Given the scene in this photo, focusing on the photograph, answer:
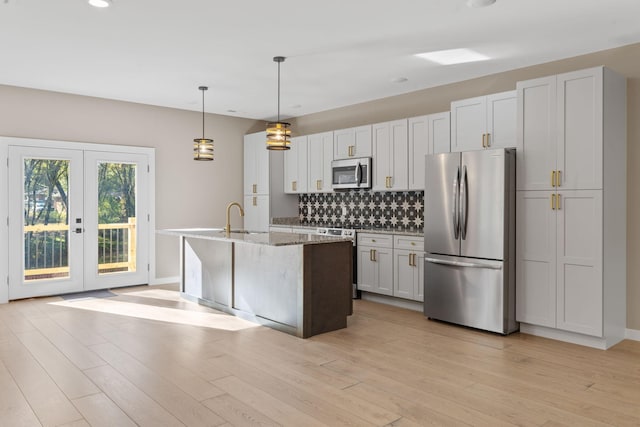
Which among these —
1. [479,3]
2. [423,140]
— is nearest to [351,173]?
[423,140]

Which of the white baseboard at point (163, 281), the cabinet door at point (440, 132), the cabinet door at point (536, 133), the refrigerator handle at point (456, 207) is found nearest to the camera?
the cabinet door at point (536, 133)

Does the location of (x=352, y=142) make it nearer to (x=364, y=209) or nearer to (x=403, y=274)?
(x=364, y=209)

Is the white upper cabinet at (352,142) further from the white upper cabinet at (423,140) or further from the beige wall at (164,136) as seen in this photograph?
the beige wall at (164,136)

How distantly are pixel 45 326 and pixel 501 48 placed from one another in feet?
17.2

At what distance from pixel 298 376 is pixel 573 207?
280cm

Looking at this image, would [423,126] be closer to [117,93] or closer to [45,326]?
[117,93]

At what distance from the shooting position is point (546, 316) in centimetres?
444

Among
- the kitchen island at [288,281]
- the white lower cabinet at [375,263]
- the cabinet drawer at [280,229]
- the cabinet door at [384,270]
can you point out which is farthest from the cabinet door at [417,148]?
the cabinet drawer at [280,229]

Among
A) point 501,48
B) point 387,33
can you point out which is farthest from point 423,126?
point 387,33

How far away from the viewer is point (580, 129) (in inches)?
166

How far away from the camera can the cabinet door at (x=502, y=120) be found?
486 cm

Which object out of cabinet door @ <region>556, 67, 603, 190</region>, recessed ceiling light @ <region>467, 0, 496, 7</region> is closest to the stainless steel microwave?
cabinet door @ <region>556, 67, 603, 190</region>

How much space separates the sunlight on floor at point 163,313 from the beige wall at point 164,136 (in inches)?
55.9

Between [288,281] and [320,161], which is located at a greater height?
[320,161]
